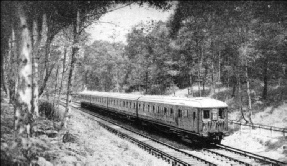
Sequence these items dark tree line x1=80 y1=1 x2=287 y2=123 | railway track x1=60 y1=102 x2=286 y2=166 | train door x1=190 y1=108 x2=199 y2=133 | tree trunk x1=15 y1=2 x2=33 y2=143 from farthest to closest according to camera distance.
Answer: train door x1=190 y1=108 x2=199 y2=133
railway track x1=60 y1=102 x2=286 y2=166
dark tree line x1=80 y1=1 x2=287 y2=123
tree trunk x1=15 y1=2 x2=33 y2=143

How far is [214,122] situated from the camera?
60.7 feet

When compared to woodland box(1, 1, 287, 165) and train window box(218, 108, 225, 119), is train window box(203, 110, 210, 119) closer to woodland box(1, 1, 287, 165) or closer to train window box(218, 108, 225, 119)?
train window box(218, 108, 225, 119)

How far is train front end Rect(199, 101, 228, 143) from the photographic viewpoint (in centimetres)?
1811

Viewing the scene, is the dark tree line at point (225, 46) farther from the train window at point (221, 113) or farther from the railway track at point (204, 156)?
the railway track at point (204, 156)

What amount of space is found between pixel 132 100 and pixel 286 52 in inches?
599

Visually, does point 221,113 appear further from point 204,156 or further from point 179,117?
point 204,156

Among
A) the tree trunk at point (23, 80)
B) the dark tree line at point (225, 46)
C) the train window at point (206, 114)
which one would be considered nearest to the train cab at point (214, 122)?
the train window at point (206, 114)

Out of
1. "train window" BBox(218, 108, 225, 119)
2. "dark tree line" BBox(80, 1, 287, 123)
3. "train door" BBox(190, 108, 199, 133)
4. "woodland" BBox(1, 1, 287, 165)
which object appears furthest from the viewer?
"train window" BBox(218, 108, 225, 119)

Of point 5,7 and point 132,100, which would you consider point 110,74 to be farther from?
point 5,7

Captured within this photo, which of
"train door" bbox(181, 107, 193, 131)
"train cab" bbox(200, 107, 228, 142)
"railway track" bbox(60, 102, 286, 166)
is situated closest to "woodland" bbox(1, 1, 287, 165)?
"train cab" bbox(200, 107, 228, 142)

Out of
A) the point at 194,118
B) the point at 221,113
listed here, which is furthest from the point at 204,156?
the point at 221,113

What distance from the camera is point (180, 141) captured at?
21.4 m

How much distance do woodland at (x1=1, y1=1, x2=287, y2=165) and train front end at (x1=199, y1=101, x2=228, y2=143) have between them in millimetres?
5038

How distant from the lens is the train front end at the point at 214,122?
18109 millimetres
